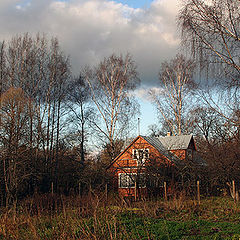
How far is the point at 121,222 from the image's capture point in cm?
772

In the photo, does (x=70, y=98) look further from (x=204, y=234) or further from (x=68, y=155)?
(x=204, y=234)

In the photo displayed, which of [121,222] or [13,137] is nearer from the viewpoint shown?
[121,222]

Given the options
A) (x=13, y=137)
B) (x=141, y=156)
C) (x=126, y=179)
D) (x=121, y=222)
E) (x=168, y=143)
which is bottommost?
(x=121, y=222)

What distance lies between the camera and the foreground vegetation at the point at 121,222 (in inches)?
227

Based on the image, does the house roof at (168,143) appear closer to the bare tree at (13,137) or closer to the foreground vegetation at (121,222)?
the bare tree at (13,137)

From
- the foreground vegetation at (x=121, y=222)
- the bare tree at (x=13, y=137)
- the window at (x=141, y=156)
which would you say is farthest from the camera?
the window at (x=141, y=156)

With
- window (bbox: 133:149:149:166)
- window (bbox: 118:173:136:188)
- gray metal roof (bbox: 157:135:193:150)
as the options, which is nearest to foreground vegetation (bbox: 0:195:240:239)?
window (bbox: 118:173:136:188)

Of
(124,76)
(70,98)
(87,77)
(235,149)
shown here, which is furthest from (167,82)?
(235,149)

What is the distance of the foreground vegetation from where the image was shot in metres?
5.77

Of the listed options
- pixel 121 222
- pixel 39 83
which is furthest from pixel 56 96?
pixel 121 222

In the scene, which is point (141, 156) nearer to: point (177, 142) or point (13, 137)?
point (177, 142)

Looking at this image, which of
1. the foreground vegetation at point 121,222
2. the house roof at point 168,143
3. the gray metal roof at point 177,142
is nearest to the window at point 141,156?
the house roof at point 168,143

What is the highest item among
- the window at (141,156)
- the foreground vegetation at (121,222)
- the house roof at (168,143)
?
the house roof at (168,143)

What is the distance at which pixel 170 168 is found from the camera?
16.3 metres
